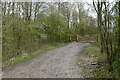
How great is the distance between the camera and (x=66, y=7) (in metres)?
27.5

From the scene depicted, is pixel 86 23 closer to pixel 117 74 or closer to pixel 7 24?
pixel 7 24

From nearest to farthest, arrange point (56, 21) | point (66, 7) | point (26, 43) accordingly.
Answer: point (26, 43) → point (56, 21) → point (66, 7)

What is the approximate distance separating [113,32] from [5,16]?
18.7ft

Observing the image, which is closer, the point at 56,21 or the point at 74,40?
the point at 56,21

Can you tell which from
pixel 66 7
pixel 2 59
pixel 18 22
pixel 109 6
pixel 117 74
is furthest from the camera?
pixel 66 7

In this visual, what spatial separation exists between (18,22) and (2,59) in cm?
358

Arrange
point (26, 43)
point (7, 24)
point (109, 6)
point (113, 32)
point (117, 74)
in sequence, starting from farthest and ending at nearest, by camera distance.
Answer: point (26, 43), point (7, 24), point (109, 6), point (113, 32), point (117, 74)

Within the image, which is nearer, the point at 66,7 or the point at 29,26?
the point at 29,26

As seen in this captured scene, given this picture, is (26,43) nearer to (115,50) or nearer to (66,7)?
(115,50)

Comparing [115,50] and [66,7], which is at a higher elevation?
[66,7]

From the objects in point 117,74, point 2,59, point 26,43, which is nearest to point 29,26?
point 26,43

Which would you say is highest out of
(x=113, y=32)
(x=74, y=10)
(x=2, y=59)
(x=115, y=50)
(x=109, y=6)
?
(x=74, y=10)

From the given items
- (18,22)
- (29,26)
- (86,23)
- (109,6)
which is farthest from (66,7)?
(109,6)

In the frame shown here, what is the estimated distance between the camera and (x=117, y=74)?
5.96 metres
